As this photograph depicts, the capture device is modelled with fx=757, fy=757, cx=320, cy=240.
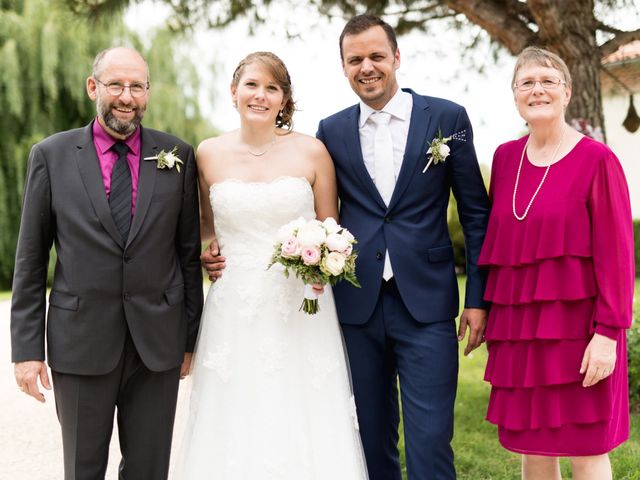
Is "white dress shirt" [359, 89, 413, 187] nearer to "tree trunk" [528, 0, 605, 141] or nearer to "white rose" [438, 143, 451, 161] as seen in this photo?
"white rose" [438, 143, 451, 161]

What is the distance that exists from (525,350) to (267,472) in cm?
129

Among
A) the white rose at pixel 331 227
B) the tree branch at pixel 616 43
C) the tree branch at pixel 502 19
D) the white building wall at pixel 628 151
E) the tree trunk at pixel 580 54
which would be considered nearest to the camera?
the white rose at pixel 331 227

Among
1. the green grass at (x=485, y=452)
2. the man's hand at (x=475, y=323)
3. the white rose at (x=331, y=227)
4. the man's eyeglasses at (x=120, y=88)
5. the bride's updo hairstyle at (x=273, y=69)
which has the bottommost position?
the green grass at (x=485, y=452)

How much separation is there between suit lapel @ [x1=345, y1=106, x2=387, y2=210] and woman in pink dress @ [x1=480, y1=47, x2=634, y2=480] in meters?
0.59

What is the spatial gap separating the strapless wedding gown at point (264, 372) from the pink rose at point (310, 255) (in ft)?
1.38

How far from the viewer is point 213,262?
12.0 feet

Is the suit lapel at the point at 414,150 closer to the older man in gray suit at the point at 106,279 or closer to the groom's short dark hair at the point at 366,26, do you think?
the groom's short dark hair at the point at 366,26

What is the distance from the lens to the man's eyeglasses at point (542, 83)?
3336mm

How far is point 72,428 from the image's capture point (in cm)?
329

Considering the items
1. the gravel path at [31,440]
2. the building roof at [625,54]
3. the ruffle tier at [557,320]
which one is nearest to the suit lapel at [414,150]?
the ruffle tier at [557,320]

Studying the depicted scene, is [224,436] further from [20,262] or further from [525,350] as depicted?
[525,350]

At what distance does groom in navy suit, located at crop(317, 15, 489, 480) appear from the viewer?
140 inches

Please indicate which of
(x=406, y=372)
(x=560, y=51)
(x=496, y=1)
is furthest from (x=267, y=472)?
(x=496, y=1)

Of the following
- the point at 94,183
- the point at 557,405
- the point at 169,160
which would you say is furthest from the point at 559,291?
the point at 94,183
